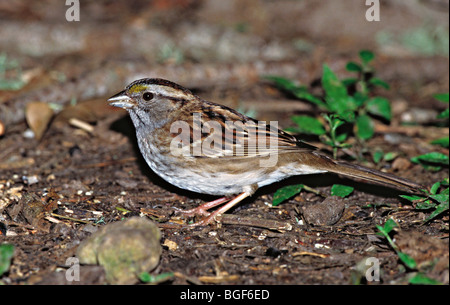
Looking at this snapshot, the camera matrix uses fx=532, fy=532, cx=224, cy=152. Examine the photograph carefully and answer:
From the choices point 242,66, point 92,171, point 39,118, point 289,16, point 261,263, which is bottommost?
point 261,263

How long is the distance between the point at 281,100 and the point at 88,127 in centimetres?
Answer: 241

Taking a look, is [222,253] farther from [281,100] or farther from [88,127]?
[281,100]

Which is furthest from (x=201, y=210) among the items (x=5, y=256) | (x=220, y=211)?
(x=5, y=256)

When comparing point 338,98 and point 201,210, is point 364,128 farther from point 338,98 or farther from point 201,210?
point 201,210

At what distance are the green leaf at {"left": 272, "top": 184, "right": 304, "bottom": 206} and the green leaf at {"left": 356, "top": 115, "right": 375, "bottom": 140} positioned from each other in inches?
47.6

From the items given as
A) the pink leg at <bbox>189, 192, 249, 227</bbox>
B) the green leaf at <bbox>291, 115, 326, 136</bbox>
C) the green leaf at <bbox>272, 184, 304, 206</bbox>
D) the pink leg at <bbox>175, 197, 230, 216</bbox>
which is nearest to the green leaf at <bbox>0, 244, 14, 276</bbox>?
the pink leg at <bbox>189, 192, 249, 227</bbox>

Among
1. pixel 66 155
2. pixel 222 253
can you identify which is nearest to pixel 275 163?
pixel 222 253

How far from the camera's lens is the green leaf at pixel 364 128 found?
5.52 m

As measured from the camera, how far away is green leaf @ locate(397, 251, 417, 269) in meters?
3.41

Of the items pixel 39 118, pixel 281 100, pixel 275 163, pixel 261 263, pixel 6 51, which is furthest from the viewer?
pixel 6 51

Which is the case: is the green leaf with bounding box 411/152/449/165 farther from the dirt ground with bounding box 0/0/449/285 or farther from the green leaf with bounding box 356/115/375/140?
the green leaf with bounding box 356/115/375/140

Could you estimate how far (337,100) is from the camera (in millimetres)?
5496

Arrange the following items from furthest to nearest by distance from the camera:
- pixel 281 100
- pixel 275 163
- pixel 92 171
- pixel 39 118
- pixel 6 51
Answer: pixel 6 51 < pixel 281 100 < pixel 39 118 < pixel 92 171 < pixel 275 163

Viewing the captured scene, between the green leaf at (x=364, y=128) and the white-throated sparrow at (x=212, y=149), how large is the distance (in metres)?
1.01
